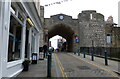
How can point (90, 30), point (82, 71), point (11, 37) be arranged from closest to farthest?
point (11, 37), point (82, 71), point (90, 30)

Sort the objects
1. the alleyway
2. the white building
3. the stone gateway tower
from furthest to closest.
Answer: the stone gateway tower, the alleyway, the white building

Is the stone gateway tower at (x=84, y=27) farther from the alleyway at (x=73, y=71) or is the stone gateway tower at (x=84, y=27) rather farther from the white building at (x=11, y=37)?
the alleyway at (x=73, y=71)

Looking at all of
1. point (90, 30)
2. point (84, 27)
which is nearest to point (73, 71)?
point (84, 27)

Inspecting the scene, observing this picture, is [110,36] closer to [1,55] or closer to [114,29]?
[114,29]

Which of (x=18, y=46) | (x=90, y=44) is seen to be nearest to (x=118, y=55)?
(x=18, y=46)

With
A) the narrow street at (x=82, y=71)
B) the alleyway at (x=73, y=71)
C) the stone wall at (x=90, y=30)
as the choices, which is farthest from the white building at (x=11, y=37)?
the stone wall at (x=90, y=30)

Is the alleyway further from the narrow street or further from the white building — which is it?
the white building

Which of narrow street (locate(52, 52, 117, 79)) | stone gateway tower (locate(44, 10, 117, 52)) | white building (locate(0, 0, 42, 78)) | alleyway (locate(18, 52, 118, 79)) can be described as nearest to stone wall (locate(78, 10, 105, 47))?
stone gateway tower (locate(44, 10, 117, 52))

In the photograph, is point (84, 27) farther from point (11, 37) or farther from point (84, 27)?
point (11, 37)

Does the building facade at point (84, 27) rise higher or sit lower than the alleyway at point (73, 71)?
higher

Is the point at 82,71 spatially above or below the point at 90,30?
below

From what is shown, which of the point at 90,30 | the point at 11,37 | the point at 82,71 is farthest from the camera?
the point at 90,30

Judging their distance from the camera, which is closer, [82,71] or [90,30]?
[82,71]

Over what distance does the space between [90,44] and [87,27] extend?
446cm
